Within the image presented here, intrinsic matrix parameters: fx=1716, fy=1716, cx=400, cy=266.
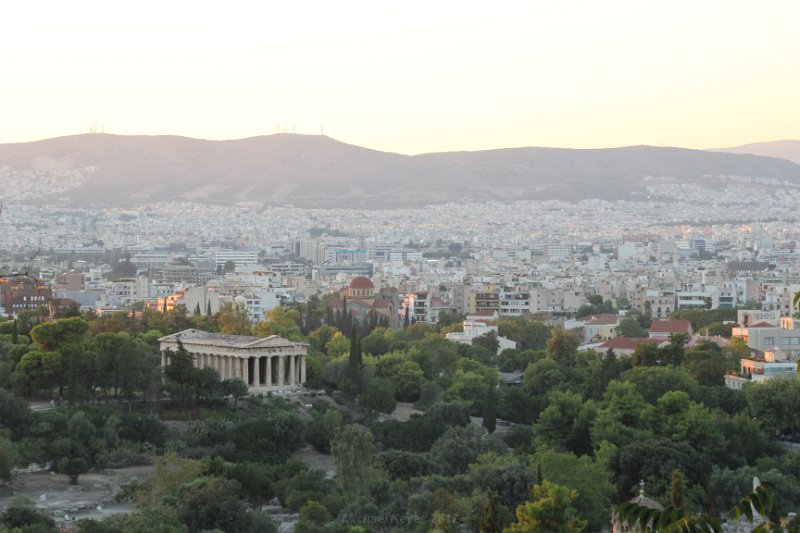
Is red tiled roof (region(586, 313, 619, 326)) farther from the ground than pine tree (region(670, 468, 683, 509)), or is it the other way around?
pine tree (region(670, 468, 683, 509))

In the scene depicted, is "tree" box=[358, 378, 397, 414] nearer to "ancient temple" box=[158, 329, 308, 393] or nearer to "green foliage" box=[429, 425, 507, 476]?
"ancient temple" box=[158, 329, 308, 393]

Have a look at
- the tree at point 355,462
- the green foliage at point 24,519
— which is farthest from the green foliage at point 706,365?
the green foliage at point 24,519

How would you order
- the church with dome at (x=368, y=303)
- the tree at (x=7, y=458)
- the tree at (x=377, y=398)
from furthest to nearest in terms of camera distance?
the church with dome at (x=368, y=303)
the tree at (x=377, y=398)
the tree at (x=7, y=458)

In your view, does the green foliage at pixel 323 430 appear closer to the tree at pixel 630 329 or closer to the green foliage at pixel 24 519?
the green foliage at pixel 24 519

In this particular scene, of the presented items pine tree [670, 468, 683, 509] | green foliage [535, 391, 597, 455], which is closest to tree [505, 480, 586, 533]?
pine tree [670, 468, 683, 509]

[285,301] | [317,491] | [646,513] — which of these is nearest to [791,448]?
[317,491]

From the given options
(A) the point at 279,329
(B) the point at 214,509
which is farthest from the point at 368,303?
(B) the point at 214,509

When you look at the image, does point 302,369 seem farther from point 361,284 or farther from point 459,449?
point 361,284

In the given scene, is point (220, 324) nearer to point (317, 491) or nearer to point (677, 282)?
point (317, 491)
